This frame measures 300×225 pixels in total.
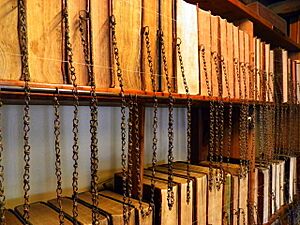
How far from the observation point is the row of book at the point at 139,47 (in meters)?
0.54

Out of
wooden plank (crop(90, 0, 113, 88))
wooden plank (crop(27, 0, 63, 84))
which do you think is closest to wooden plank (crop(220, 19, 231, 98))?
wooden plank (crop(90, 0, 113, 88))

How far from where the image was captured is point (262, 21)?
145cm

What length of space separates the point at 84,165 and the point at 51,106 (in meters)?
0.23

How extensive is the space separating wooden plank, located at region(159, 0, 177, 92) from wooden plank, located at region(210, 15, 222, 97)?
0.78ft

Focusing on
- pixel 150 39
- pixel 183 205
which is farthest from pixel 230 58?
pixel 183 205

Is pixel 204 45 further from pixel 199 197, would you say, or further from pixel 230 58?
pixel 199 197

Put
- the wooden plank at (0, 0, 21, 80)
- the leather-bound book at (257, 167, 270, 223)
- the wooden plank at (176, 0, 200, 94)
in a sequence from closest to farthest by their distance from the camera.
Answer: the wooden plank at (0, 0, 21, 80)
the wooden plank at (176, 0, 200, 94)
the leather-bound book at (257, 167, 270, 223)

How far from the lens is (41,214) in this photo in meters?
0.70

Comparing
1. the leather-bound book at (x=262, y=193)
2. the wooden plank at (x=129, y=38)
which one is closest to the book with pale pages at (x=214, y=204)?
the leather-bound book at (x=262, y=193)

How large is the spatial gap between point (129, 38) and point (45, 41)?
217mm

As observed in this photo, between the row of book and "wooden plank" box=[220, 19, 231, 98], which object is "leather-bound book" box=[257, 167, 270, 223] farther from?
"wooden plank" box=[220, 19, 231, 98]

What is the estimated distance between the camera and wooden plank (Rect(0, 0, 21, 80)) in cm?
49

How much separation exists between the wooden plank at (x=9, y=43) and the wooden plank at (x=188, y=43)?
1.49 ft

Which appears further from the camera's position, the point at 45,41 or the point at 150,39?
the point at 150,39
